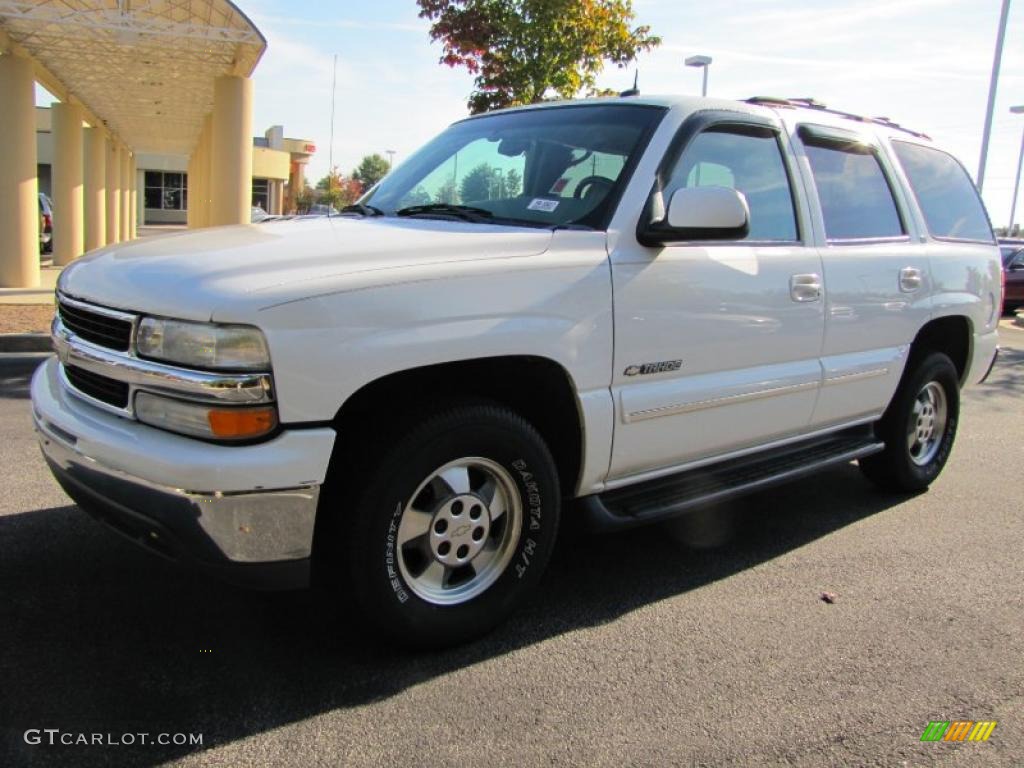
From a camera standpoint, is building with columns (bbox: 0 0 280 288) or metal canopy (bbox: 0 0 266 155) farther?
building with columns (bbox: 0 0 280 288)

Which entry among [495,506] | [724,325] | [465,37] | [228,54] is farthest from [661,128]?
[228,54]

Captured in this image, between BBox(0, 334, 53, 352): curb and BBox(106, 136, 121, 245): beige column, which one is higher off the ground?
BBox(106, 136, 121, 245): beige column

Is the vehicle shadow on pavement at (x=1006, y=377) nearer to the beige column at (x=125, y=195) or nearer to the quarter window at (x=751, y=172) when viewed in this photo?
the quarter window at (x=751, y=172)

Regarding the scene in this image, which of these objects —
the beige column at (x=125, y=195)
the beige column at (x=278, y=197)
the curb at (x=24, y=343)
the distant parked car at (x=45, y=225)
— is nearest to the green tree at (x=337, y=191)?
the beige column at (x=278, y=197)

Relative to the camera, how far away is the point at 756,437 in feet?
13.1

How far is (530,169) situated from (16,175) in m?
12.4

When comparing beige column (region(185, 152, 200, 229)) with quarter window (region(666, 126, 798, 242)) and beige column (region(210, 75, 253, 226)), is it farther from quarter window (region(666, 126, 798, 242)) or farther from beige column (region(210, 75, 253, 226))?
quarter window (region(666, 126, 798, 242))

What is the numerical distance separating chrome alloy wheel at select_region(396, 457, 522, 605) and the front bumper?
0.40 metres

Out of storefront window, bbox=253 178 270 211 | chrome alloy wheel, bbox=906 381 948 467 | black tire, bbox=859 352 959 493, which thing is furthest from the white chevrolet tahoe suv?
storefront window, bbox=253 178 270 211

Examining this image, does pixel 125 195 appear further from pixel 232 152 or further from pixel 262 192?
pixel 262 192

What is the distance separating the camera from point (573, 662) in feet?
10.1

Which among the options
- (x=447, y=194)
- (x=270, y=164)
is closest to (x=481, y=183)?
(x=447, y=194)

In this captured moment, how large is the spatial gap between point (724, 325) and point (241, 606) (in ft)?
7.32

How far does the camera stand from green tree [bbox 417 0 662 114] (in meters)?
11.0
